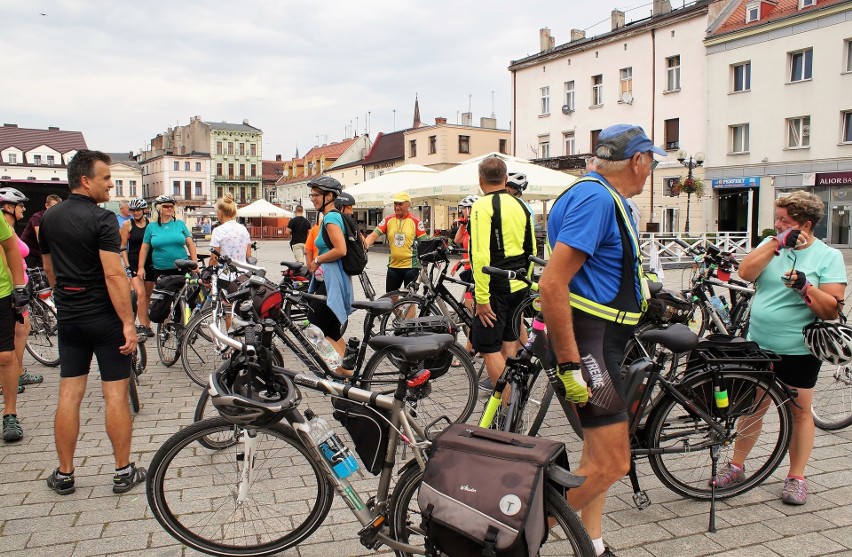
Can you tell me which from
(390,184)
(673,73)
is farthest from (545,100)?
(390,184)

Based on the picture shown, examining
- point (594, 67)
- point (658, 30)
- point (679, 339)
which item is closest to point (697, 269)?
point (679, 339)

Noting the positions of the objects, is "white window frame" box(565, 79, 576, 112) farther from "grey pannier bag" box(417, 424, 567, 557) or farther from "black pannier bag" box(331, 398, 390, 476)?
"grey pannier bag" box(417, 424, 567, 557)

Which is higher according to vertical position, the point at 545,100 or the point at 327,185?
the point at 545,100

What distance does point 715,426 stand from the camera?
141 inches

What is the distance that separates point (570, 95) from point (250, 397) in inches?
1517

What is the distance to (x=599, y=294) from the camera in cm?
271

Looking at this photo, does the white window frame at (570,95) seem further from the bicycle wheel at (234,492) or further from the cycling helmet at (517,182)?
the bicycle wheel at (234,492)

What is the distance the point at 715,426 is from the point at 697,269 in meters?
3.54

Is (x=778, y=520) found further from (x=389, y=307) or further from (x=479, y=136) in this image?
(x=479, y=136)

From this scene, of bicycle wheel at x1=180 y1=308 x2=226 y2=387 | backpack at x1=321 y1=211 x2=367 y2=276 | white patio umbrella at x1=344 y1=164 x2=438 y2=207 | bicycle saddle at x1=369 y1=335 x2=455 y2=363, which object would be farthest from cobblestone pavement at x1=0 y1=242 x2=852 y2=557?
white patio umbrella at x1=344 y1=164 x2=438 y2=207

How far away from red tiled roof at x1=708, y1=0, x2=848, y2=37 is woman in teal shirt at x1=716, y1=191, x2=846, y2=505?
29372 mm

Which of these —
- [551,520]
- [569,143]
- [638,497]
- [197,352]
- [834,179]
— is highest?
[569,143]

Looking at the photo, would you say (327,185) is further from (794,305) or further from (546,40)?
(546,40)

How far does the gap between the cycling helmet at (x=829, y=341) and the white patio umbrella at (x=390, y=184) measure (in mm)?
12411
